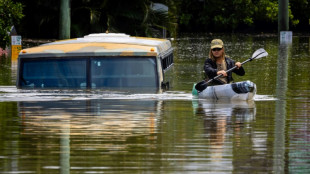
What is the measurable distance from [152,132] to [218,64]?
533 cm

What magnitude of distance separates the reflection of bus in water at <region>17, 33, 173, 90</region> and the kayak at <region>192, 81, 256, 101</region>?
1.07 metres

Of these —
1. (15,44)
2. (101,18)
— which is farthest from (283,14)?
(15,44)

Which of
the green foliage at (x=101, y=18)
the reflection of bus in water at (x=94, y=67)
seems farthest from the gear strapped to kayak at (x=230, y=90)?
the green foliage at (x=101, y=18)

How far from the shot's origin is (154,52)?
713 inches

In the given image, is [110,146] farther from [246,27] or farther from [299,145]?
[246,27]

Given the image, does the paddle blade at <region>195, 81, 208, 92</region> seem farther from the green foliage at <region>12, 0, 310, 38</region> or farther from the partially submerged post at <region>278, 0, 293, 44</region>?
the partially submerged post at <region>278, 0, 293, 44</region>

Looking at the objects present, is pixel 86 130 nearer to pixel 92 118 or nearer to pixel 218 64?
pixel 92 118

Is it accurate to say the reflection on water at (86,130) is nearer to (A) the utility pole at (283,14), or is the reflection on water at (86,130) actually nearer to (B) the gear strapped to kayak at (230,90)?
(B) the gear strapped to kayak at (230,90)

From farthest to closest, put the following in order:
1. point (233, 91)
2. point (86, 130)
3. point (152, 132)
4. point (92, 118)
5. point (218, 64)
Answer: point (218, 64), point (233, 91), point (92, 118), point (86, 130), point (152, 132)

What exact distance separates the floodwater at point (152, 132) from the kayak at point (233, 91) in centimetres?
21

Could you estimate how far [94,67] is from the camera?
18.4 meters

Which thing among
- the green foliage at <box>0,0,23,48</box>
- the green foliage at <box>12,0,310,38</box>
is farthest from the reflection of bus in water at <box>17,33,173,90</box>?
the green foliage at <box>12,0,310,38</box>

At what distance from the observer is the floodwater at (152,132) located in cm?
1062

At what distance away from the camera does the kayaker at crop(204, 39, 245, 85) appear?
18375 mm
